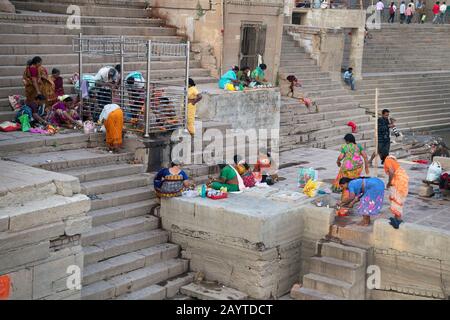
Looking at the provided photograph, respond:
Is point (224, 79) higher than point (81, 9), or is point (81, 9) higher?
point (81, 9)

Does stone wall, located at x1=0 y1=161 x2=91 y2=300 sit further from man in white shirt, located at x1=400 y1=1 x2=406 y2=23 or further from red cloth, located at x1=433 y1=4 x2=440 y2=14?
red cloth, located at x1=433 y1=4 x2=440 y2=14

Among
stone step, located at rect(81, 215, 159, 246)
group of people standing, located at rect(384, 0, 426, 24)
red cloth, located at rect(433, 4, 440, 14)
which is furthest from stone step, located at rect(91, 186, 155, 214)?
red cloth, located at rect(433, 4, 440, 14)

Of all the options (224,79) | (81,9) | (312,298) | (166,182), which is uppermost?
(81,9)

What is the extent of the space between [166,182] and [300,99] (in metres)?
8.32

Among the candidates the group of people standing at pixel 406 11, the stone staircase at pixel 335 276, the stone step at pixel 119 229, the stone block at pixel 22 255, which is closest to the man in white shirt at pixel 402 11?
the group of people standing at pixel 406 11

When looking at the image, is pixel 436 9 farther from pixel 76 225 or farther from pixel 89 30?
pixel 76 225

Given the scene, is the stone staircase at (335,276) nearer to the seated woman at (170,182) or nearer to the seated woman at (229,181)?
the seated woman at (229,181)

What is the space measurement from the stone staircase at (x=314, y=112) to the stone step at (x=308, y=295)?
6435mm

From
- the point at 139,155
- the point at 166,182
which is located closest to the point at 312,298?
the point at 166,182

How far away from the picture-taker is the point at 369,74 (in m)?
24.3

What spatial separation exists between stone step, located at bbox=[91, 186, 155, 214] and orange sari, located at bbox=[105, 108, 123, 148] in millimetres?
944

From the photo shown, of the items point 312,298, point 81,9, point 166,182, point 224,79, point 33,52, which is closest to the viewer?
point 312,298

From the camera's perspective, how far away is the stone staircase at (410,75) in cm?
2268
